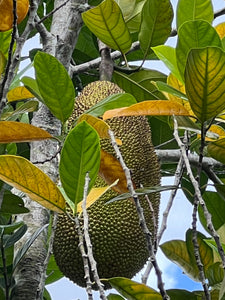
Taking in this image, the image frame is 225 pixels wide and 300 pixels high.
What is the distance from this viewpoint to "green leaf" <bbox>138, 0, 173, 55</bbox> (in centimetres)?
134

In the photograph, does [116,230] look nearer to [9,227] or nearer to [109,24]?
[9,227]

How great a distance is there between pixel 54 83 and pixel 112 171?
166mm

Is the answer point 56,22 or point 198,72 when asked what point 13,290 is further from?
point 56,22

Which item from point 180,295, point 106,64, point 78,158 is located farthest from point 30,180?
point 106,64

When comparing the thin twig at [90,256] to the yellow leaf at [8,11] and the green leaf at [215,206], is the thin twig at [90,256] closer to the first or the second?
the yellow leaf at [8,11]

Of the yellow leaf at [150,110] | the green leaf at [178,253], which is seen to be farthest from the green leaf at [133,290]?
the green leaf at [178,253]

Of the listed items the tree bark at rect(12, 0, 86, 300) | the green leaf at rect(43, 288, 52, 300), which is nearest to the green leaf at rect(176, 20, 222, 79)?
the tree bark at rect(12, 0, 86, 300)

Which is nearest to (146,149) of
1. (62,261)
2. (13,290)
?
(62,261)

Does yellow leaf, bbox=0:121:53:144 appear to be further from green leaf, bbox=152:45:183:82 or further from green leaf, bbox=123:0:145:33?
green leaf, bbox=123:0:145:33

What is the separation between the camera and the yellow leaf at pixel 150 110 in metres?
0.91

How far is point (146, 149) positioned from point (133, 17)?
0.35m

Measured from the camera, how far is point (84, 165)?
2.94ft

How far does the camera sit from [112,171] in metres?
1.04

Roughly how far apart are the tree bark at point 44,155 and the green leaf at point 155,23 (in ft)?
0.46
